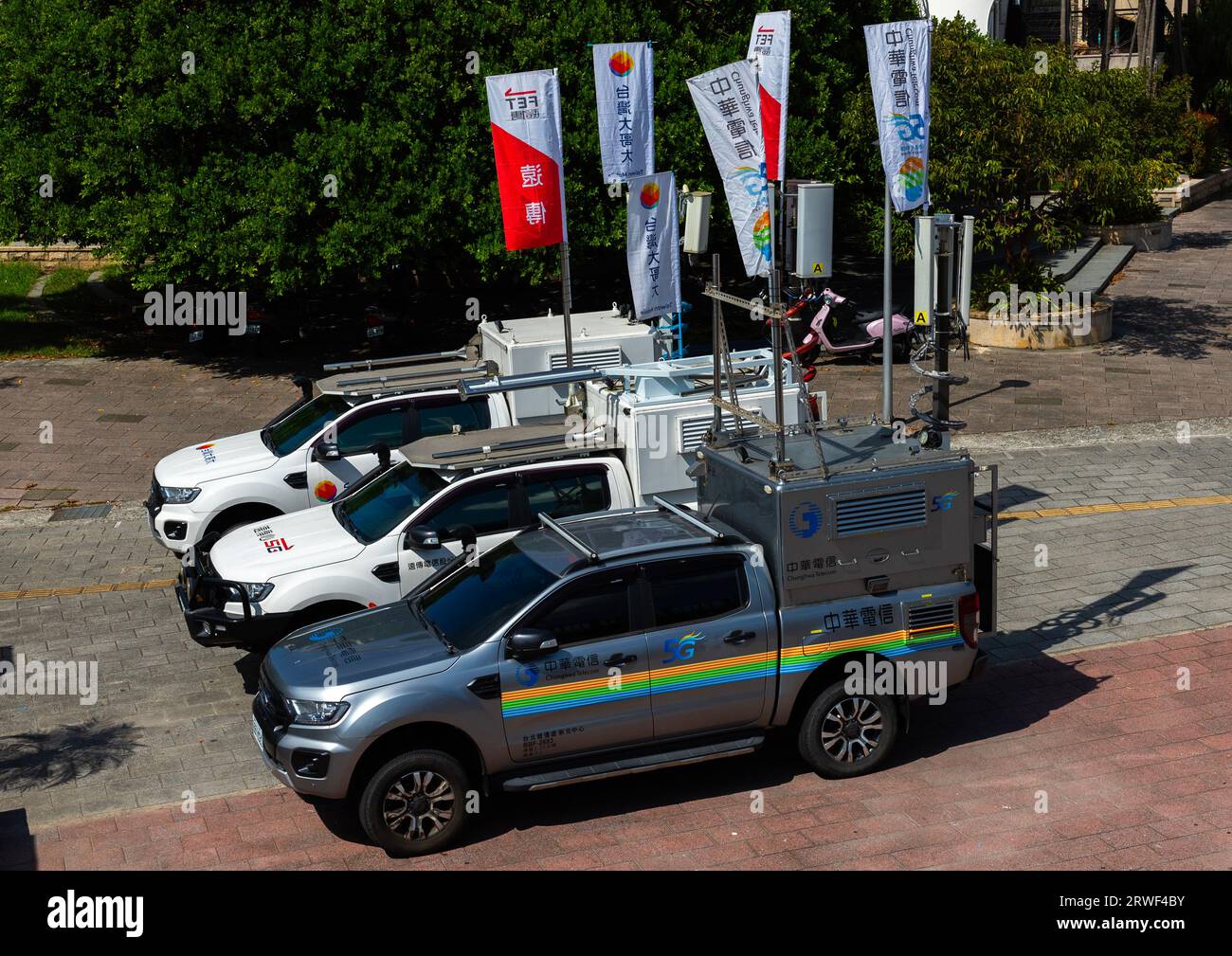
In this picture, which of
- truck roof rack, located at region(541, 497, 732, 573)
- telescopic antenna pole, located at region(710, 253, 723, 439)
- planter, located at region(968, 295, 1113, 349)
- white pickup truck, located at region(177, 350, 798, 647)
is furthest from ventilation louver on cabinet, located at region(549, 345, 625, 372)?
planter, located at region(968, 295, 1113, 349)

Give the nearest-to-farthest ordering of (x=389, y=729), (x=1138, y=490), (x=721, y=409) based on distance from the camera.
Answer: (x=389, y=729), (x=721, y=409), (x=1138, y=490)

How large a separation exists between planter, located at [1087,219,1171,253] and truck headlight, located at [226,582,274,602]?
2633cm

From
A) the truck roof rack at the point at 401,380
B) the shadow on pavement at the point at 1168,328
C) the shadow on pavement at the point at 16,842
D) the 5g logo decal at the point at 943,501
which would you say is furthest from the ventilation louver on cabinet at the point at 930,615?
the shadow on pavement at the point at 1168,328

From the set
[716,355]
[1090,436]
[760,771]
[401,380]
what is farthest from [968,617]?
[1090,436]

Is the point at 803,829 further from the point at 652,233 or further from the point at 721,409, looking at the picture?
the point at 652,233

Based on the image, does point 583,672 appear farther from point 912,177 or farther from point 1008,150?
point 1008,150

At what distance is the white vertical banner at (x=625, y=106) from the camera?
48.0 feet

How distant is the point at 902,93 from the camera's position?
13.5 metres

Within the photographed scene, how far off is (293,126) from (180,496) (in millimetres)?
9307

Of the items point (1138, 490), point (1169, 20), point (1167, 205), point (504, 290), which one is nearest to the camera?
point (1138, 490)

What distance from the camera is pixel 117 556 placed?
13.9 meters

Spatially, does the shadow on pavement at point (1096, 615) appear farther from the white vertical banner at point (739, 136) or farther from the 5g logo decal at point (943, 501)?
the white vertical banner at point (739, 136)

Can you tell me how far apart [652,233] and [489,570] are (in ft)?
20.2

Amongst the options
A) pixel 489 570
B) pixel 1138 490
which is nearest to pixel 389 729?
pixel 489 570
